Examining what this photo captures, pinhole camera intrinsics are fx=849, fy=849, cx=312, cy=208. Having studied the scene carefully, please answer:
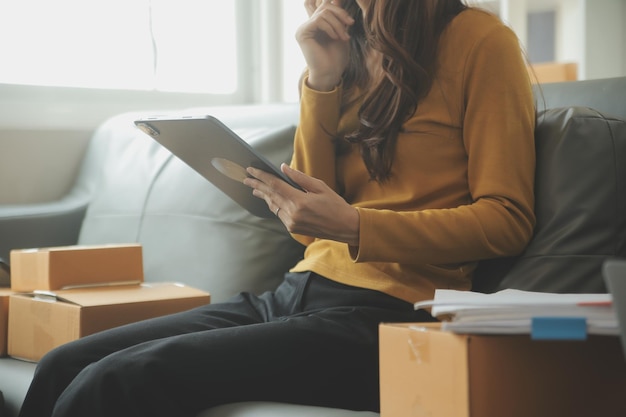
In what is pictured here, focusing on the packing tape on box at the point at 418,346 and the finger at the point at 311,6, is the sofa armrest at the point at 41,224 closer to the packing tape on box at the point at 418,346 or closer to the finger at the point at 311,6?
the finger at the point at 311,6

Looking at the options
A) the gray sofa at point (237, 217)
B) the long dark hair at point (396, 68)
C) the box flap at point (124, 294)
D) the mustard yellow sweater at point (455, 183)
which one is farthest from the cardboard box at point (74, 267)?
the long dark hair at point (396, 68)

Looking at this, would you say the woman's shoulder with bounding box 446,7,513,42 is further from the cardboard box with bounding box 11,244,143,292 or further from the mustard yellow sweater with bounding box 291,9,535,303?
the cardboard box with bounding box 11,244,143,292

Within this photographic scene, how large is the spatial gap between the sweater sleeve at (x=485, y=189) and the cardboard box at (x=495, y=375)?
0.27 meters

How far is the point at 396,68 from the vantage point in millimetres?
1312

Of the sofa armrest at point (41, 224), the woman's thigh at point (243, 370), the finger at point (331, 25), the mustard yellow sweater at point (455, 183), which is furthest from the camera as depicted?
the sofa armrest at point (41, 224)

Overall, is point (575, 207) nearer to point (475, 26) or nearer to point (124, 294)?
point (475, 26)

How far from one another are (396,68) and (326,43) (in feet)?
0.53

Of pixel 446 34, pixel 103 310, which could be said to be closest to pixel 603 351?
pixel 446 34

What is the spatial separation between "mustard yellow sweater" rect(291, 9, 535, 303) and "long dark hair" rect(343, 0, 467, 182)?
0.02 m

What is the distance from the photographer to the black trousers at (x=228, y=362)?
108 cm

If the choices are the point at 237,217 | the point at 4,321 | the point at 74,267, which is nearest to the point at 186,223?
A: the point at 237,217

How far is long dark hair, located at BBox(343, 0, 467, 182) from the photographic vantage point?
1.30 meters

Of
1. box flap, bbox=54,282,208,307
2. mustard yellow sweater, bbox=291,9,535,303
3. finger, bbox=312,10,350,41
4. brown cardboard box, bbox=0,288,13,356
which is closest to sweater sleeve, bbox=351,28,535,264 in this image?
mustard yellow sweater, bbox=291,9,535,303

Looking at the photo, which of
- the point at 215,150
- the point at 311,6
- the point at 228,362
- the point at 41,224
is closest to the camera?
the point at 228,362
